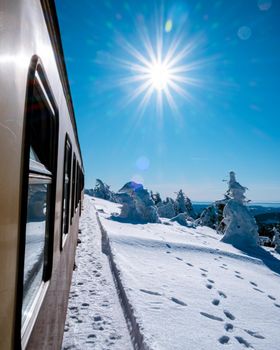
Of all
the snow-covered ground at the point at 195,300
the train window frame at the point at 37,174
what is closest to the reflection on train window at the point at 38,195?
the train window frame at the point at 37,174

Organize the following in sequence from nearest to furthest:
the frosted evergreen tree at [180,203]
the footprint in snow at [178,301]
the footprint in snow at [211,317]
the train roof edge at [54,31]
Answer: the train roof edge at [54,31], the footprint in snow at [211,317], the footprint in snow at [178,301], the frosted evergreen tree at [180,203]

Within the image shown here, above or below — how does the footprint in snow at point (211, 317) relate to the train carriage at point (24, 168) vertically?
below

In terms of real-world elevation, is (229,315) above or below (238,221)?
below

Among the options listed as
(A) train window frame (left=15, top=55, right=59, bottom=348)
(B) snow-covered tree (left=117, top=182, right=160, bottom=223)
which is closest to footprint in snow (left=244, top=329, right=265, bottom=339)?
(A) train window frame (left=15, top=55, right=59, bottom=348)

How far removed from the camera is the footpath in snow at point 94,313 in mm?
3219

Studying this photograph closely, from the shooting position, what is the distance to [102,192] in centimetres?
4775

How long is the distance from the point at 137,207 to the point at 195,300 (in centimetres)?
1493

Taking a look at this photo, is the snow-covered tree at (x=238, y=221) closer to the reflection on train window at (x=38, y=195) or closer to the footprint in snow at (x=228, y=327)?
the footprint in snow at (x=228, y=327)

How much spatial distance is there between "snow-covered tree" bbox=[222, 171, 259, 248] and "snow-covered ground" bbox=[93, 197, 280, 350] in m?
7.45

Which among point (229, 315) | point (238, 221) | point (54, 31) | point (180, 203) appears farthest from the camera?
point (180, 203)

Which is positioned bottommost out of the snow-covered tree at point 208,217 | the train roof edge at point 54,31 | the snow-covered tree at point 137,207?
the snow-covered tree at point 208,217

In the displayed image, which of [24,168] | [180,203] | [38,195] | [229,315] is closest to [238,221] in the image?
[229,315]

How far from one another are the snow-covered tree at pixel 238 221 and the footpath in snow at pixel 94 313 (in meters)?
11.6

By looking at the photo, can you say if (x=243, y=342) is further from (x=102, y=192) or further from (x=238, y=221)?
(x=102, y=192)
